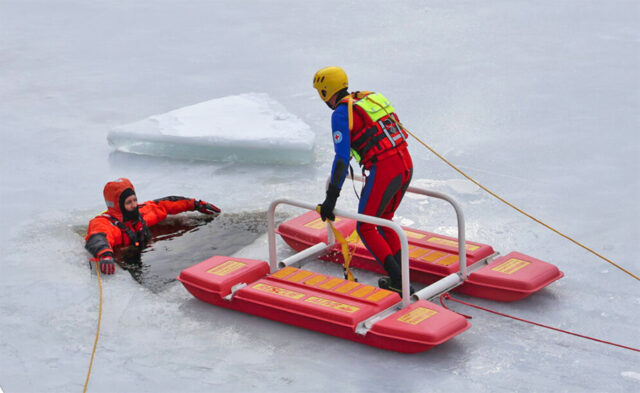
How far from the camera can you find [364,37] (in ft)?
35.1

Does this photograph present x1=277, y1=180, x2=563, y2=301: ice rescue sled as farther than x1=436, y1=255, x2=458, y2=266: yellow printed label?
No

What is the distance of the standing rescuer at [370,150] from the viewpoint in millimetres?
4793

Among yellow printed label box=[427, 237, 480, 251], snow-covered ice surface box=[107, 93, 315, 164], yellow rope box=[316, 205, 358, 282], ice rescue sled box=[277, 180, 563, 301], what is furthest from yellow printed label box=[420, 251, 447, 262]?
snow-covered ice surface box=[107, 93, 315, 164]

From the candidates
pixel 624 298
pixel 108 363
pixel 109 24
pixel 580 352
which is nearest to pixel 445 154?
pixel 624 298

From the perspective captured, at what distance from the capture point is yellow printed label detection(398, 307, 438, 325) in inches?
178

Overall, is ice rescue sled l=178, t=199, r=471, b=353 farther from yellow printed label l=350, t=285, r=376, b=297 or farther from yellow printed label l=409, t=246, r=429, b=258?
yellow printed label l=409, t=246, r=429, b=258

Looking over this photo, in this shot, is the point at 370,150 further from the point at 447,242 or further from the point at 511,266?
the point at 511,266

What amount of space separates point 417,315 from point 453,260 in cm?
74

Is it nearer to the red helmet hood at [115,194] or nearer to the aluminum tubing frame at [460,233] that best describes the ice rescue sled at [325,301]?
the aluminum tubing frame at [460,233]

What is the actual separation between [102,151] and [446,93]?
3367 millimetres

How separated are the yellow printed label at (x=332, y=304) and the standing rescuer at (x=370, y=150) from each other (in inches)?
16.4

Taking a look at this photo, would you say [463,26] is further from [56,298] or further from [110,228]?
[56,298]

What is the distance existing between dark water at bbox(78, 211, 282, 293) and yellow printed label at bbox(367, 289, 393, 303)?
1.38m

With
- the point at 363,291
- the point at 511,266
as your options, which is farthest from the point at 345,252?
the point at 511,266
